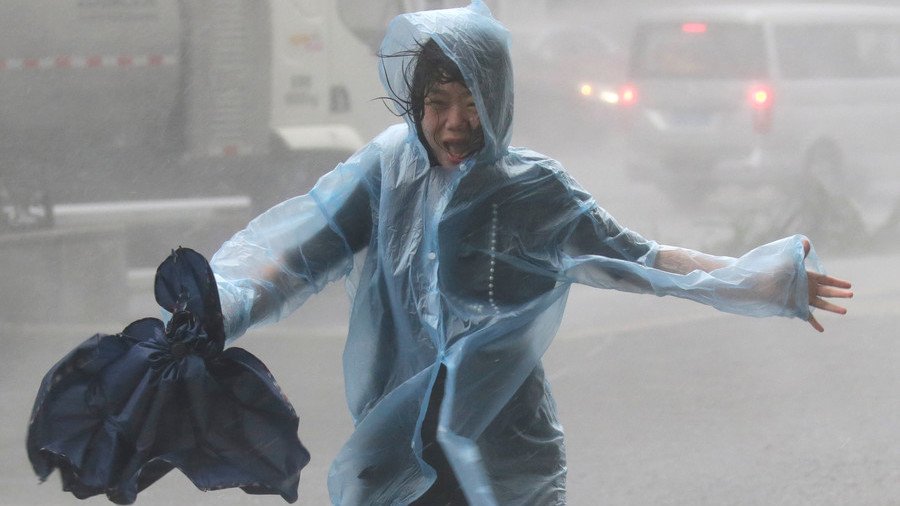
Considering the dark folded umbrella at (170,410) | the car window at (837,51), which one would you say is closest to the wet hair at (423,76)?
the dark folded umbrella at (170,410)

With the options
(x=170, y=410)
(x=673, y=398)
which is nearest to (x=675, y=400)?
(x=673, y=398)

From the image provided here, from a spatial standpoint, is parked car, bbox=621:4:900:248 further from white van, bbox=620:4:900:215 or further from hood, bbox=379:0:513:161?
hood, bbox=379:0:513:161

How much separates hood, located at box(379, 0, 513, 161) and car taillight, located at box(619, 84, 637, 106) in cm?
761

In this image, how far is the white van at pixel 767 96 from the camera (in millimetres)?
9172

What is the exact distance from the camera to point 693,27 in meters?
9.22

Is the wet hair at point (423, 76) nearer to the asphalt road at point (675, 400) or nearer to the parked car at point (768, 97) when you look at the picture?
the asphalt road at point (675, 400)

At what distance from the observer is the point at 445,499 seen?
6.99 feet

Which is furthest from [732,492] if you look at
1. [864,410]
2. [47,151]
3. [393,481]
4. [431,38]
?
[47,151]

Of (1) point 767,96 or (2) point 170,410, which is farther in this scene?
(1) point 767,96

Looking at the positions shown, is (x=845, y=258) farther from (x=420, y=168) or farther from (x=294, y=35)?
(x=420, y=168)

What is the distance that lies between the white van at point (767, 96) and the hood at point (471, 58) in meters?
7.27

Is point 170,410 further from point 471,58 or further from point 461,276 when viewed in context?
point 471,58

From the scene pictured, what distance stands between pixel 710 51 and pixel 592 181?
4.45 feet

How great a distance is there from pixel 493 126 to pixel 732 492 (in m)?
2.64
